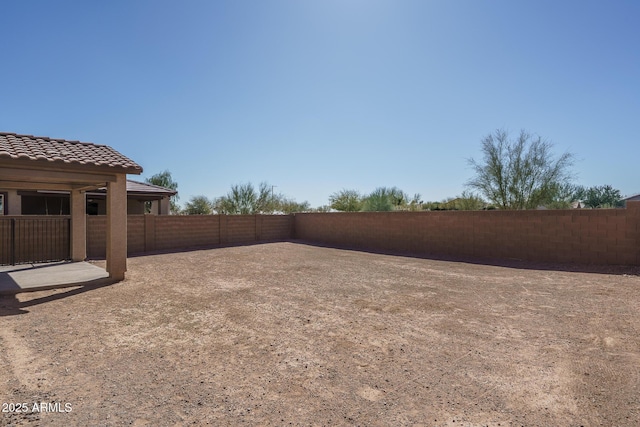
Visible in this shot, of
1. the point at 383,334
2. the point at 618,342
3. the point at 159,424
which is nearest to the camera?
the point at 159,424

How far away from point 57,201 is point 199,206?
18.2 meters

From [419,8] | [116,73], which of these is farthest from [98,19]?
[419,8]

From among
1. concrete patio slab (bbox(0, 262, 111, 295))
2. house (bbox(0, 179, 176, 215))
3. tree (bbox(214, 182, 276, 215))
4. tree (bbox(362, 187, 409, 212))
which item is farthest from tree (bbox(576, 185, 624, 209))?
concrete patio slab (bbox(0, 262, 111, 295))

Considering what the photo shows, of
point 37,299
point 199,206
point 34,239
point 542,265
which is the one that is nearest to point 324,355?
point 37,299

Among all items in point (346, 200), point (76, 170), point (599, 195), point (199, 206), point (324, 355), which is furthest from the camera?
point (599, 195)

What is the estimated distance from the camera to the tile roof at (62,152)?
7633mm

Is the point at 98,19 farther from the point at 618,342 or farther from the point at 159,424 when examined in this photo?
the point at 618,342

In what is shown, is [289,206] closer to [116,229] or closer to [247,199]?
[247,199]

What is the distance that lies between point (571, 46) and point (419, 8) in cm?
518

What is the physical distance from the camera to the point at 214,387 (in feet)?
11.2

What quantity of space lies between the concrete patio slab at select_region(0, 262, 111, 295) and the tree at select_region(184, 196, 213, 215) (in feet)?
87.8

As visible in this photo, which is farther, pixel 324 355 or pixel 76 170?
pixel 76 170

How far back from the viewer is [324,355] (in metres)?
4.21

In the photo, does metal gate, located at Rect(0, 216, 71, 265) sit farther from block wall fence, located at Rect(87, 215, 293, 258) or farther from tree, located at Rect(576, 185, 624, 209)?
tree, located at Rect(576, 185, 624, 209)
